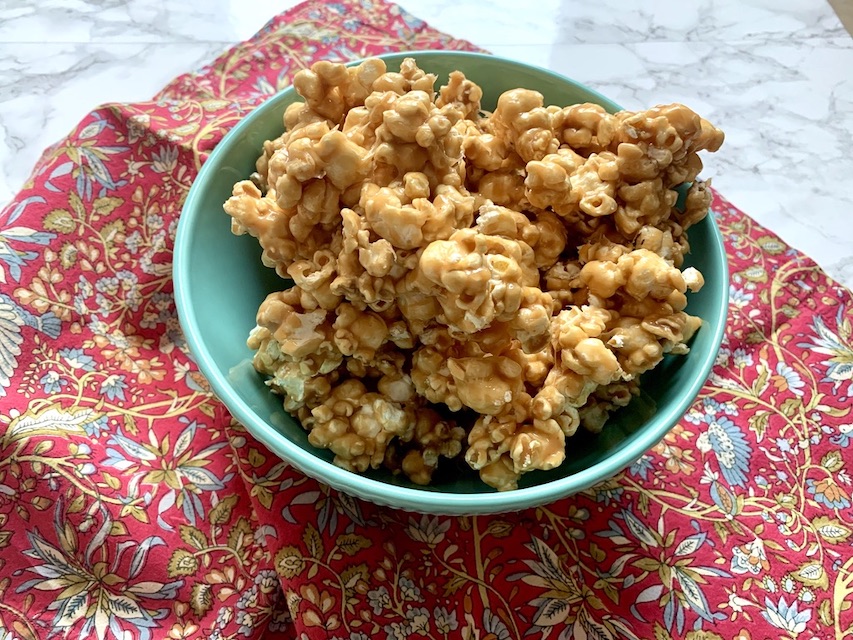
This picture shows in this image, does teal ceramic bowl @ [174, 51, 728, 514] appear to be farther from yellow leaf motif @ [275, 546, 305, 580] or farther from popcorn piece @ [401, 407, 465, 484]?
yellow leaf motif @ [275, 546, 305, 580]

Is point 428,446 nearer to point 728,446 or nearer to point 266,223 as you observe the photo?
point 266,223

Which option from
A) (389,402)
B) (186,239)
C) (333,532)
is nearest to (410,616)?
(333,532)

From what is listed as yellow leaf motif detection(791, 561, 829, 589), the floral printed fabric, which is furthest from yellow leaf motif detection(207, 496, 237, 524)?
yellow leaf motif detection(791, 561, 829, 589)

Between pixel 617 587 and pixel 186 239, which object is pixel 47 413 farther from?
pixel 617 587

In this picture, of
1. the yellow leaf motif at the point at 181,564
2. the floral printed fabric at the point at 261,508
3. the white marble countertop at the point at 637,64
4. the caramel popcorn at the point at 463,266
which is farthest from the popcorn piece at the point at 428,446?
the white marble countertop at the point at 637,64

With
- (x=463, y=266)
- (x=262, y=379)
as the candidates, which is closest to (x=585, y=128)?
(x=463, y=266)
